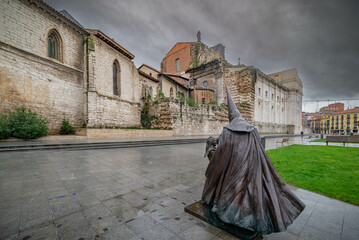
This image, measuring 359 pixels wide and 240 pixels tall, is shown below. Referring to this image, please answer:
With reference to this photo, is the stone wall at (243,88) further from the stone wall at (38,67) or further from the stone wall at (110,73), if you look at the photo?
the stone wall at (38,67)

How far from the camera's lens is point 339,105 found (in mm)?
85438

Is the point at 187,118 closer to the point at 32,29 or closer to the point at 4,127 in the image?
the point at 4,127

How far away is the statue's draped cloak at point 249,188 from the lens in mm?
1538

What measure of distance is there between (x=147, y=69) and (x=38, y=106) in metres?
21.7

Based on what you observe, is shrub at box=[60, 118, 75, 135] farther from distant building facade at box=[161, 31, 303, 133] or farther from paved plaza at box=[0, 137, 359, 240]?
distant building facade at box=[161, 31, 303, 133]

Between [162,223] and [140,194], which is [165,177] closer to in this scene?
[140,194]

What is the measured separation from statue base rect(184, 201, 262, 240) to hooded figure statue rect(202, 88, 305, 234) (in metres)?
0.30

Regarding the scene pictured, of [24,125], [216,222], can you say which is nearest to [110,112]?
[24,125]

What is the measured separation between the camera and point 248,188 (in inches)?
64.1

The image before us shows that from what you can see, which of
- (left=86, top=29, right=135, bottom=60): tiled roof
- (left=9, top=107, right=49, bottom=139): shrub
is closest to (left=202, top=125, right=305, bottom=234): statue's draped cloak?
(left=9, top=107, right=49, bottom=139): shrub

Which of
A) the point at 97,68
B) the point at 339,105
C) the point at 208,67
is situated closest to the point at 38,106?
the point at 97,68

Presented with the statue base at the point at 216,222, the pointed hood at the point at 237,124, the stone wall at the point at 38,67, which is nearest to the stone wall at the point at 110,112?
the stone wall at the point at 38,67

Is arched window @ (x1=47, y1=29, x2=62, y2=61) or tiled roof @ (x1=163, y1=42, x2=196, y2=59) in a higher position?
tiled roof @ (x1=163, y1=42, x2=196, y2=59)

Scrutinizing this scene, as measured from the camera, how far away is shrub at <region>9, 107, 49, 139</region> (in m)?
10.2
